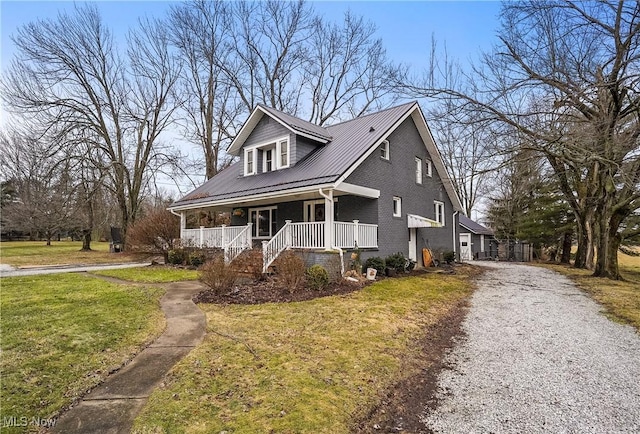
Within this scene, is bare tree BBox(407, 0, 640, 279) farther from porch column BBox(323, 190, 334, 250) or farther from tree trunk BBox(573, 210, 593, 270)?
tree trunk BBox(573, 210, 593, 270)

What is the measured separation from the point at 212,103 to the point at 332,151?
16.2m

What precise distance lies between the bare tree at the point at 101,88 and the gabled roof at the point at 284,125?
11.2m

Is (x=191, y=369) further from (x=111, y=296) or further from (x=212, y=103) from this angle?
(x=212, y=103)

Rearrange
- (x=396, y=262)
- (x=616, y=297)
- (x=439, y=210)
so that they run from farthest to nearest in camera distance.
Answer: (x=439, y=210), (x=396, y=262), (x=616, y=297)

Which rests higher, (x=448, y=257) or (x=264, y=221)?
(x=264, y=221)

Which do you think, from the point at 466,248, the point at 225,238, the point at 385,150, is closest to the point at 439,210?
the point at 385,150

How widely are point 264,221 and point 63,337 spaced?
11658 millimetres

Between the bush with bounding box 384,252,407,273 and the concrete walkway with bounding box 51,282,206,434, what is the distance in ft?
27.1

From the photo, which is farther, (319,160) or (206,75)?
(206,75)

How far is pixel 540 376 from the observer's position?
4.69 metres

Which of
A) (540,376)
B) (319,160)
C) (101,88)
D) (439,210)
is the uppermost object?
(101,88)

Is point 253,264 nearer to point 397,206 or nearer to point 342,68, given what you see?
point 397,206

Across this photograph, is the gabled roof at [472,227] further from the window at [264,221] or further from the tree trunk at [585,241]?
the window at [264,221]

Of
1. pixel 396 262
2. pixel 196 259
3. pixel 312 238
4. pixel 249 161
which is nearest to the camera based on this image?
pixel 312 238
